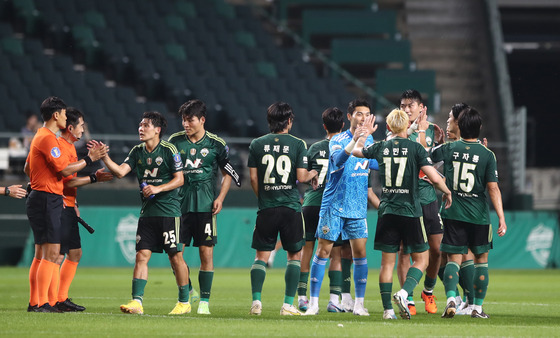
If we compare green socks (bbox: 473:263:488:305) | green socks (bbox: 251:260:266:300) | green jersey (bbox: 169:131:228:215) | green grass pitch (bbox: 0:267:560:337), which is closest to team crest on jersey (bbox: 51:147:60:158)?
green jersey (bbox: 169:131:228:215)

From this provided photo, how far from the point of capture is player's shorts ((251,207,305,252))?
31.4ft

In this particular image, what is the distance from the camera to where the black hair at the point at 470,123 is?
31.6 feet

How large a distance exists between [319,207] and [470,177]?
1.88 meters

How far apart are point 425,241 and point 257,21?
21.7 meters

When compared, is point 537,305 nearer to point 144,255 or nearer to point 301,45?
point 144,255

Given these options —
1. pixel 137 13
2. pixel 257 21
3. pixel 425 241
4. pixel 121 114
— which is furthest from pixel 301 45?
pixel 425 241

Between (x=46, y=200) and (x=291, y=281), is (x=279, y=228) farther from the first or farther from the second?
(x=46, y=200)

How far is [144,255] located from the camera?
927cm

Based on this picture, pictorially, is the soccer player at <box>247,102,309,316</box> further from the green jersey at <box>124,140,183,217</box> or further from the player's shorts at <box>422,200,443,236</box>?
the player's shorts at <box>422,200,443,236</box>

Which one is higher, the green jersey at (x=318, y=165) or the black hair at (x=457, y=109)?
the black hair at (x=457, y=109)

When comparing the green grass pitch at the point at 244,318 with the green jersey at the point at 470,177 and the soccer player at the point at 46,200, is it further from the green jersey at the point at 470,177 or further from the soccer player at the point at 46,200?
the green jersey at the point at 470,177

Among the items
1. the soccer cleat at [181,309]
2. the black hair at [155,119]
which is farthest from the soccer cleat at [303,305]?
the black hair at [155,119]

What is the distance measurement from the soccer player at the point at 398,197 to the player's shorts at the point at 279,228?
35.5 inches

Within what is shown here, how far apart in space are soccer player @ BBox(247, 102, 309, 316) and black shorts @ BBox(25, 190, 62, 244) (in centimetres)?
205
